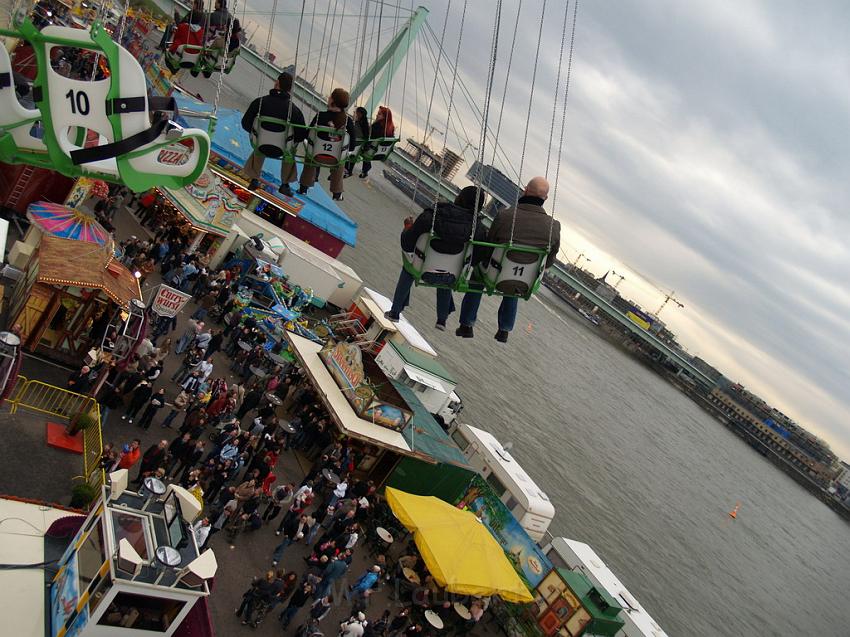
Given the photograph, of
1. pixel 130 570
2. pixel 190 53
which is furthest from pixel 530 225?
pixel 190 53

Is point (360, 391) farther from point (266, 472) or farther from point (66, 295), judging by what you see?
point (66, 295)

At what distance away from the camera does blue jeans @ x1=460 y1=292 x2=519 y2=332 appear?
7973 mm

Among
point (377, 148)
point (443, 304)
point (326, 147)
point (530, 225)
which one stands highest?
point (530, 225)

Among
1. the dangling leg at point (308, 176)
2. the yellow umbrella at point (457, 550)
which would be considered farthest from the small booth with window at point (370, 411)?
the dangling leg at point (308, 176)

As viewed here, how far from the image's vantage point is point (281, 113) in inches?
313

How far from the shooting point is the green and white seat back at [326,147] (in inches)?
322

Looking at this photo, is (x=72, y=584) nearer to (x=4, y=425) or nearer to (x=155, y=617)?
(x=155, y=617)

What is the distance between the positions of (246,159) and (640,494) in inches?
1303

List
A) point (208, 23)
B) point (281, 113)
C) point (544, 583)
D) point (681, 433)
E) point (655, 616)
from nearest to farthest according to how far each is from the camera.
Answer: point (281, 113)
point (208, 23)
point (544, 583)
point (655, 616)
point (681, 433)

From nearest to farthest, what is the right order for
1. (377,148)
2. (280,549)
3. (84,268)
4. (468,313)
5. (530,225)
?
(530,225), (468,313), (377,148), (280,549), (84,268)

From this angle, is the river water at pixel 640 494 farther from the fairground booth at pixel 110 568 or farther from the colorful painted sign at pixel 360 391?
the fairground booth at pixel 110 568

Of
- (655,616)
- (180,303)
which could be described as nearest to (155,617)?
(180,303)

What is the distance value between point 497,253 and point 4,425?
32.8 feet

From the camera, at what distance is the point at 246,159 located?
3023 cm
